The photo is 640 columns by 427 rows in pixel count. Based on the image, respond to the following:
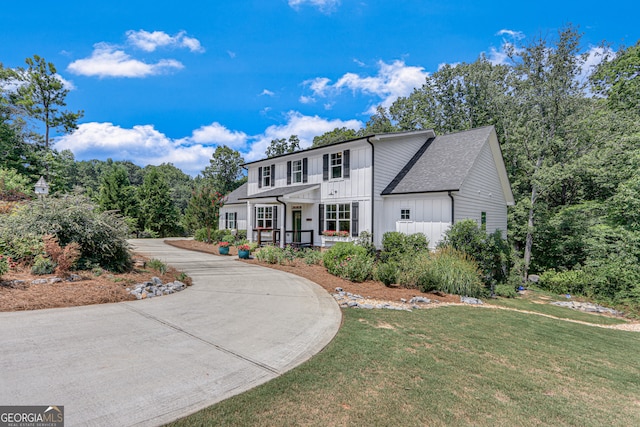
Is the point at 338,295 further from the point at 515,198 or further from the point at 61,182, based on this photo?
the point at 61,182

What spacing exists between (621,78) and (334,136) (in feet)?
80.5

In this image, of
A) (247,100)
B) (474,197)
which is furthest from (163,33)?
(474,197)

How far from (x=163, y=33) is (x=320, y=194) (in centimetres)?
1011

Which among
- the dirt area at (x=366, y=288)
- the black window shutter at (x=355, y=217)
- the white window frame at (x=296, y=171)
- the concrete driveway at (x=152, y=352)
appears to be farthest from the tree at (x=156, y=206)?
the concrete driveway at (x=152, y=352)

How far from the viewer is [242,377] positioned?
340cm

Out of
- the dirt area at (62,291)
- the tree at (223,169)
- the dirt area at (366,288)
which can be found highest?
the tree at (223,169)

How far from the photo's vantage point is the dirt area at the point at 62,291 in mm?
5738

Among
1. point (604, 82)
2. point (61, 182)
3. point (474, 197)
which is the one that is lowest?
point (474, 197)

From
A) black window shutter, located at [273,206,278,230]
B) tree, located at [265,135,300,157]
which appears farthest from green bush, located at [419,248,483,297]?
tree, located at [265,135,300,157]

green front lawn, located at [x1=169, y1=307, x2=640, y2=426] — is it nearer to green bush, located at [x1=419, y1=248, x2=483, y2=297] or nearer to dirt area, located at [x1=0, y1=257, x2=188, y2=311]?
green bush, located at [x1=419, y1=248, x2=483, y2=297]

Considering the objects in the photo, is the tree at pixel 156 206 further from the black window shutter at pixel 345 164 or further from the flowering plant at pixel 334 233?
the black window shutter at pixel 345 164

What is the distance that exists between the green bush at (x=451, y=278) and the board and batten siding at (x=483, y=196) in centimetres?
360

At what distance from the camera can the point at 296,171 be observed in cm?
1848

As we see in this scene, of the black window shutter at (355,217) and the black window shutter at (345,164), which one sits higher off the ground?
the black window shutter at (345,164)
